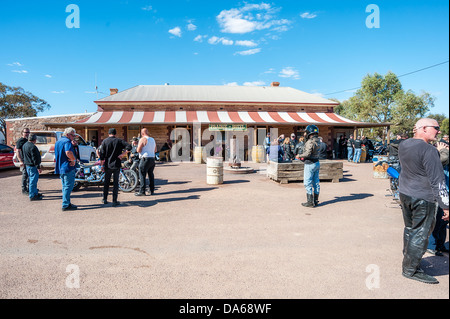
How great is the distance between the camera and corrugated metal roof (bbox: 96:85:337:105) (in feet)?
72.7

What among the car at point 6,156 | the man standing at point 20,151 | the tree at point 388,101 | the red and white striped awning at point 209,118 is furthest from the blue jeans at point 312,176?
the tree at point 388,101

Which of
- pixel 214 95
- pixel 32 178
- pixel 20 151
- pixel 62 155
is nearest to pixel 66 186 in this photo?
pixel 62 155

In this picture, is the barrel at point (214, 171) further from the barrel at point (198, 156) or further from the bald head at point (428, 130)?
the barrel at point (198, 156)

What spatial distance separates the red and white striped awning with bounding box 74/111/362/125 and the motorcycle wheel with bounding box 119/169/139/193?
417 inches

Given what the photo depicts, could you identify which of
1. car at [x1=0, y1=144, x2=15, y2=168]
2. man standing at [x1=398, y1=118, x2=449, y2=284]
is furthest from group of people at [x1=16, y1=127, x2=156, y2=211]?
car at [x1=0, y1=144, x2=15, y2=168]

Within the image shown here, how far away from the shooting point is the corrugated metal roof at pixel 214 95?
2217 cm

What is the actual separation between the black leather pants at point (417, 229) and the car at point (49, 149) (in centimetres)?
986

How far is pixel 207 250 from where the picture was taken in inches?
148

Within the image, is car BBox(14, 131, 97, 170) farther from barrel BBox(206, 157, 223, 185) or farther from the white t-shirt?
barrel BBox(206, 157, 223, 185)

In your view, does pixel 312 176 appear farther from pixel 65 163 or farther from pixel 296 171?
pixel 65 163

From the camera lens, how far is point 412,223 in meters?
3.05

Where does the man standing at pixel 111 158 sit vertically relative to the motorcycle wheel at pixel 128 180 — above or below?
above

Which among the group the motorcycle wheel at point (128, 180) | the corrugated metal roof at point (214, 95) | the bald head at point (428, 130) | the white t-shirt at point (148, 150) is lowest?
the motorcycle wheel at point (128, 180)
